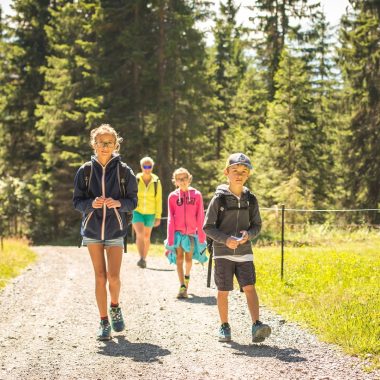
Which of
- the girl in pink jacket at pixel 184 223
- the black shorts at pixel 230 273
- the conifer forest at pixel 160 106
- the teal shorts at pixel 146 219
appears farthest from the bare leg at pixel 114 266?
the conifer forest at pixel 160 106

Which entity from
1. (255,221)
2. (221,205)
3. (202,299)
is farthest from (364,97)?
(221,205)

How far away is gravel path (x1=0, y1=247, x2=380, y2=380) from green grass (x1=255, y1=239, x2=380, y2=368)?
0.27m

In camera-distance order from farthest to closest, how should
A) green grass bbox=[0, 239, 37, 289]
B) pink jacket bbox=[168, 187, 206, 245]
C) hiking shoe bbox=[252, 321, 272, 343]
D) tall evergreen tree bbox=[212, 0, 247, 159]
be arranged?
tall evergreen tree bbox=[212, 0, 247, 159] → green grass bbox=[0, 239, 37, 289] → pink jacket bbox=[168, 187, 206, 245] → hiking shoe bbox=[252, 321, 272, 343]

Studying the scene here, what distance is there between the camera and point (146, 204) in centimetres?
1170

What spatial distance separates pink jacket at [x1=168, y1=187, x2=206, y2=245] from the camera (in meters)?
9.12

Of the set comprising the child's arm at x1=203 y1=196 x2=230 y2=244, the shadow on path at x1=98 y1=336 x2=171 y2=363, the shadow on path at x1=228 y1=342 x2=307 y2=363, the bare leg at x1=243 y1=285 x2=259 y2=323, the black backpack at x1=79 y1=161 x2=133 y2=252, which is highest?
the black backpack at x1=79 y1=161 x2=133 y2=252

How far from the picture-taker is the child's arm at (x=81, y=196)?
612cm

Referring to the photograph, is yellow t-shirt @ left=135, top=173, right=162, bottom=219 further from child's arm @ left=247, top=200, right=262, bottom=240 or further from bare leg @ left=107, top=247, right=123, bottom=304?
child's arm @ left=247, top=200, right=262, bottom=240

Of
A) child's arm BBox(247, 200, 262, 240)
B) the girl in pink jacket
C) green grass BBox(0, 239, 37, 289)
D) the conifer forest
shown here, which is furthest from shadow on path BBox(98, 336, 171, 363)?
the conifer forest

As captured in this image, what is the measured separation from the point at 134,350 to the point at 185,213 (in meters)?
3.67

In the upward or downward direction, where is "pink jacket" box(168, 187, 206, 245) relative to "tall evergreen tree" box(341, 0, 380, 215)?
downward

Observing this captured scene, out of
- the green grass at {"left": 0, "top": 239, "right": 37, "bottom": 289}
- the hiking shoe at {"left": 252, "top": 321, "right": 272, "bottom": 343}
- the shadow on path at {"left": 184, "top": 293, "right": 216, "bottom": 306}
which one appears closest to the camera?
the hiking shoe at {"left": 252, "top": 321, "right": 272, "bottom": 343}

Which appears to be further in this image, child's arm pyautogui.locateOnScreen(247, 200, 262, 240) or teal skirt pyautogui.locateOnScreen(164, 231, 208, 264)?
teal skirt pyautogui.locateOnScreen(164, 231, 208, 264)

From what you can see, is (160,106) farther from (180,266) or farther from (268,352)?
(268,352)
